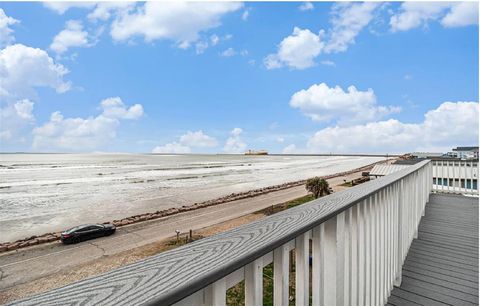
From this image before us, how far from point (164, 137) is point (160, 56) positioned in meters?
83.7

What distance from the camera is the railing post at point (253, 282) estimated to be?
0.77m

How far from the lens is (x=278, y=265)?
2.92ft

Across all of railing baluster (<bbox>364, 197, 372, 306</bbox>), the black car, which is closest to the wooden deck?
railing baluster (<bbox>364, 197, 372, 306</bbox>)

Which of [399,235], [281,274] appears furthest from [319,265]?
[399,235]

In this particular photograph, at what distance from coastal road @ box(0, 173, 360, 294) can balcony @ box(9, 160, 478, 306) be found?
12919mm

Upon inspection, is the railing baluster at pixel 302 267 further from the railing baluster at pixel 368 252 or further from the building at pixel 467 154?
the building at pixel 467 154

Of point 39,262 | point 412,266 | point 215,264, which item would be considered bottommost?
point 39,262

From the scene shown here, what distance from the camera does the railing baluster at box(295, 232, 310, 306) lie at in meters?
0.99

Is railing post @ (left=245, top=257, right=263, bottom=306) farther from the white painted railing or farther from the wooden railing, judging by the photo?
the white painted railing

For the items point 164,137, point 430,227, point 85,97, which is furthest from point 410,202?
point 164,137

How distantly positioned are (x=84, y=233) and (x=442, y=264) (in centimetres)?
1664

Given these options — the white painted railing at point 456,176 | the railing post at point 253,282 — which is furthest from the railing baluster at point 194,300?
the white painted railing at point 456,176

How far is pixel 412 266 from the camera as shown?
101 inches

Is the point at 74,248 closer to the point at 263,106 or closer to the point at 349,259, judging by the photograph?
the point at 349,259
